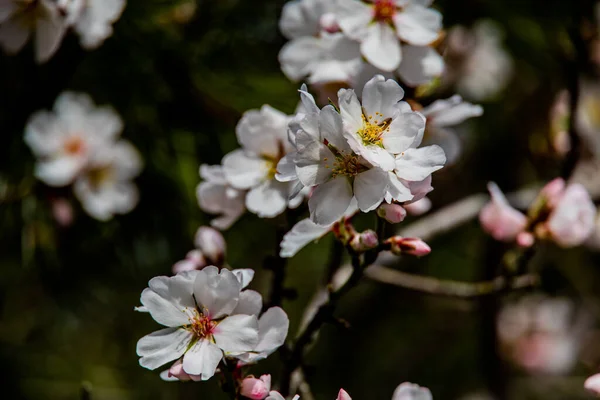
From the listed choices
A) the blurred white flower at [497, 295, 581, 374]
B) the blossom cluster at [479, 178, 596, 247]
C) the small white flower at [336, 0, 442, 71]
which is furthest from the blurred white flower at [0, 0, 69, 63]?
the blurred white flower at [497, 295, 581, 374]

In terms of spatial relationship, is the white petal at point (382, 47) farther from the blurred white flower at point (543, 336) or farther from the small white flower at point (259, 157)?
the blurred white flower at point (543, 336)

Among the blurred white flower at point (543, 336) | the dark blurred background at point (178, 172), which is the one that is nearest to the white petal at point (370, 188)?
the dark blurred background at point (178, 172)

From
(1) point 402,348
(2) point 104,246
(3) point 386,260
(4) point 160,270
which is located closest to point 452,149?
(3) point 386,260

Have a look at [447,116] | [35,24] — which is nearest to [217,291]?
[447,116]

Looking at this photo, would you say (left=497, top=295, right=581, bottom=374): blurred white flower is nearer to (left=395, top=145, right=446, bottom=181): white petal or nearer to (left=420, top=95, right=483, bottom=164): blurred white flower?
(left=420, top=95, right=483, bottom=164): blurred white flower

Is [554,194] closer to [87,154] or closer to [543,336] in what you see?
[87,154]

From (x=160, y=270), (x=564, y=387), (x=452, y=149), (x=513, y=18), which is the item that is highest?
(x=452, y=149)

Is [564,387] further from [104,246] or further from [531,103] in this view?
[104,246]

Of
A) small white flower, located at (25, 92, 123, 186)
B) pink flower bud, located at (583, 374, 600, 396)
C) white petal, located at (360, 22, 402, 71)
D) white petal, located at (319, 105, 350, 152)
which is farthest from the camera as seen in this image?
small white flower, located at (25, 92, 123, 186)
